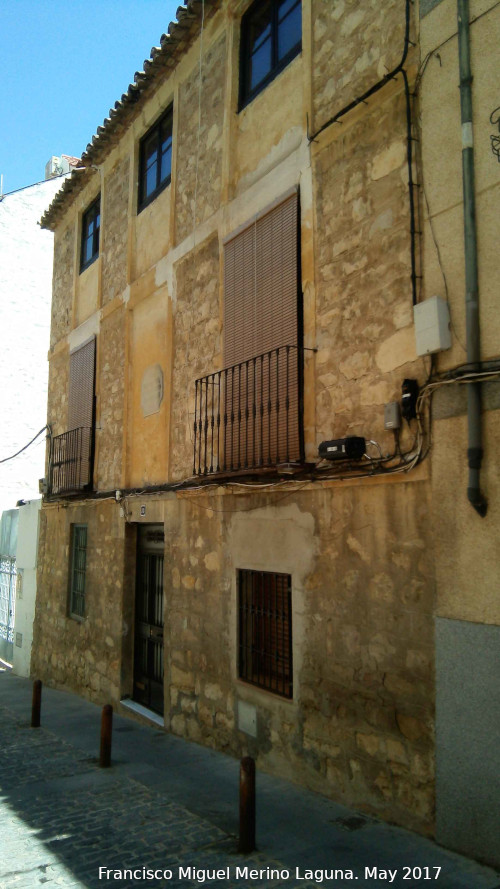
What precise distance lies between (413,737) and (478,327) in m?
2.81

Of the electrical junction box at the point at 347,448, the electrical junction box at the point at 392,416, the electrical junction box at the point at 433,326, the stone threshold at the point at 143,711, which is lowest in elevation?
the stone threshold at the point at 143,711

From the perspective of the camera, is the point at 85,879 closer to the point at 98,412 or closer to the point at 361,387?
the point at 361,387

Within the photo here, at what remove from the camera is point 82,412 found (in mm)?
11852

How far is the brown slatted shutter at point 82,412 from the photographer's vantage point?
37.3 ft

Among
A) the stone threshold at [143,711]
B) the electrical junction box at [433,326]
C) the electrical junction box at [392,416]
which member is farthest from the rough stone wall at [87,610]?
the electrical junction box at [433,326]

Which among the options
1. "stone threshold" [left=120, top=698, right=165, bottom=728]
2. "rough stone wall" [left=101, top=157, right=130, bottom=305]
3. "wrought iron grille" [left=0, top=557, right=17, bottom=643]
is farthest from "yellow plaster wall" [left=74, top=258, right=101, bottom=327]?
"wrought iron grille" [left=0, top=557, right=17, bottom=643]

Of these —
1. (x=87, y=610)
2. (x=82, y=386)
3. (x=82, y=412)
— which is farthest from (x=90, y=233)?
(x=87, y=610)

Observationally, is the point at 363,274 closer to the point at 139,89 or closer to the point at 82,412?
the point at 139,89

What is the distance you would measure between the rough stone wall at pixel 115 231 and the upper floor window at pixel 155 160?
43 cm

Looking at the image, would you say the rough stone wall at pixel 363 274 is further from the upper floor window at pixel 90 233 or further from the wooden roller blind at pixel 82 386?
the upper floor window at pixel 90 233

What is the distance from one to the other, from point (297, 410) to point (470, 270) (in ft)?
7.13

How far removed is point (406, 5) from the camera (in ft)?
17.4

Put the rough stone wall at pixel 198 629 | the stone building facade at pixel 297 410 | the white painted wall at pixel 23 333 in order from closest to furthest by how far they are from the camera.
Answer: the stone building facade at pixel 297 410, the rough stone wall at pixel 198 629, the white painted wall at pixel 23 333

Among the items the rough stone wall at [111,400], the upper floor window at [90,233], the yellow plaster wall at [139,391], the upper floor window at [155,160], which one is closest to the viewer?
the yellow plaster wall at [139,391]
